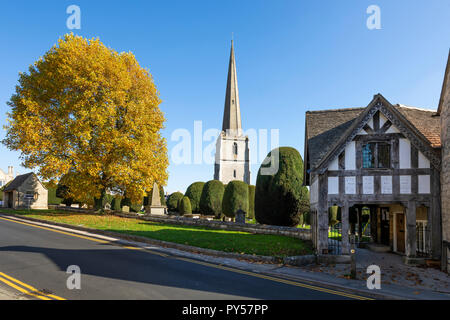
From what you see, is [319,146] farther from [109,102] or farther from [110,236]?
[109,102]

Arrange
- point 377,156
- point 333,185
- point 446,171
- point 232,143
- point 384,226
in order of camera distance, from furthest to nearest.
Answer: point 232,143
point 384,226
point 333,185
point 377,156
point 446,171

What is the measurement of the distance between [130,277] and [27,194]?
43.3 metres

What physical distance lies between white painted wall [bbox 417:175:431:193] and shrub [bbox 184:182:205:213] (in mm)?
37965

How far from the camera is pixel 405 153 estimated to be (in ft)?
46.9

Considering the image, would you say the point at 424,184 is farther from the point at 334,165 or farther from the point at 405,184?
the point at 334,165

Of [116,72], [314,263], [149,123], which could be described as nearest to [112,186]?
[149,123]

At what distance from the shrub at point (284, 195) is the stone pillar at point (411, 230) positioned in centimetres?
1218

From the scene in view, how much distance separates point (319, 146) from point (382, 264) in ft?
21.2

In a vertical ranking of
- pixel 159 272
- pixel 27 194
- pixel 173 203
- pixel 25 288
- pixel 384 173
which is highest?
pixel 384 173

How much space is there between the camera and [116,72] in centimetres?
2636

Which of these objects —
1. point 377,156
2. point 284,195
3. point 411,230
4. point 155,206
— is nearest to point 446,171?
point 377,156

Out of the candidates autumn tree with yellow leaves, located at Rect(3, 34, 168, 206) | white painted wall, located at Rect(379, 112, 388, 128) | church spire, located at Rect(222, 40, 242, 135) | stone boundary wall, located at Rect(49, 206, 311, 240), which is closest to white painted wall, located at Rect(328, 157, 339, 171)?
white painted wall, located at Rect(379, 112, 388, 128)
